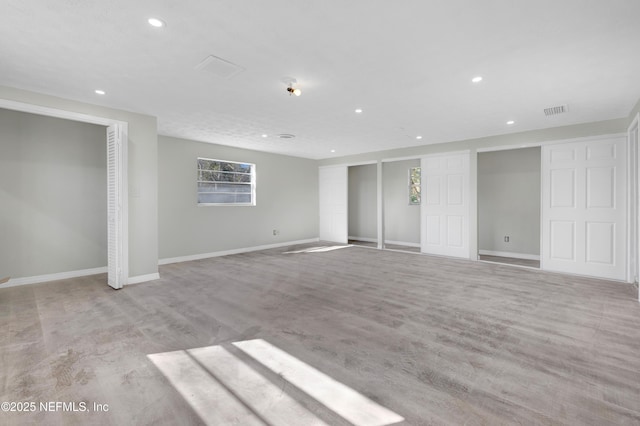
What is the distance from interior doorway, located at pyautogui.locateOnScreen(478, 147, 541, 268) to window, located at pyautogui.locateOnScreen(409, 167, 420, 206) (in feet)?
5.12

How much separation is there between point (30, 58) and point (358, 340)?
13.3 feet

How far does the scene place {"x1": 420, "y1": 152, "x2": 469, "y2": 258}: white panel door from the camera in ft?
20.4

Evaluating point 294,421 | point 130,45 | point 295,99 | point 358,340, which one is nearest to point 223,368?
point 294,421

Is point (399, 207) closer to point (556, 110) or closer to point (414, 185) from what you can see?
point (414, 185)

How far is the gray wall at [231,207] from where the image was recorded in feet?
19.3

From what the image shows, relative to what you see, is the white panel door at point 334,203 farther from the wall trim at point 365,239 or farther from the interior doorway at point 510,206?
the interior doorway at point 510,206

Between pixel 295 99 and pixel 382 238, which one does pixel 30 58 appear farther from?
pixel 382 238

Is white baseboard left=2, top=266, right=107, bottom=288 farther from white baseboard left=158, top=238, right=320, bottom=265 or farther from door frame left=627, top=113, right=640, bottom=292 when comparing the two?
door frame left=627, top=113, right=640, bottom=292

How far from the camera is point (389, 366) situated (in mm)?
2143

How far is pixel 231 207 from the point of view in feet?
22.7

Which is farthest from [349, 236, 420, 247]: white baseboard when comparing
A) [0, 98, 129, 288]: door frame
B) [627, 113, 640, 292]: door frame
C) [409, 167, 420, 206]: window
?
[0, 98, 129, 288]: door frame

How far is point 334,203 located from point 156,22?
682 cm

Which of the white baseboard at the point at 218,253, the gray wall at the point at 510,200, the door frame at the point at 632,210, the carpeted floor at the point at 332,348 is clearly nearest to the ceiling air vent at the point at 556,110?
the door frame at the point at 632,210

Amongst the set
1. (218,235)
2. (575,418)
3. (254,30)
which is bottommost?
(575,418)
